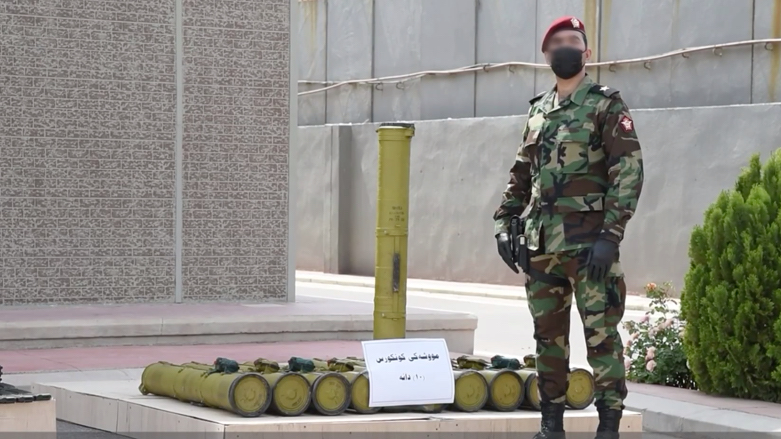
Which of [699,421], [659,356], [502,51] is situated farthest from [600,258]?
[502,51]

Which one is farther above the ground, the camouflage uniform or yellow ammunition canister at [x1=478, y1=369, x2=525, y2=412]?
the camouflage uniform

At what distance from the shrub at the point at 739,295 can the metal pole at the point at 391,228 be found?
2537 millimetres

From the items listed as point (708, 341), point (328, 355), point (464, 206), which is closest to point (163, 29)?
point (328, 355)

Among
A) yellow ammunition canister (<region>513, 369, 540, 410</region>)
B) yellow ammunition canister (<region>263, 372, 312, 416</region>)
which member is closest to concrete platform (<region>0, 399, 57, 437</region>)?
yellow ammunition canister (<region>263, 372, 312, 416</region>)

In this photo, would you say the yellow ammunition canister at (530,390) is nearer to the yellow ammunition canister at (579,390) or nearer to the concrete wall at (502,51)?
the yellow ammunition canister at (579,390)

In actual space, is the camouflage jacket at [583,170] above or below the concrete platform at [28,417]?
above

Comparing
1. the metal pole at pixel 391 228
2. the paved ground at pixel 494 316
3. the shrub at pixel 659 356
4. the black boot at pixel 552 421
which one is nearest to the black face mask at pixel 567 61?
the metal pole at pixel 391 228

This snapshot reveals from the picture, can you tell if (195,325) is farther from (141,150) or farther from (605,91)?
(605,91)

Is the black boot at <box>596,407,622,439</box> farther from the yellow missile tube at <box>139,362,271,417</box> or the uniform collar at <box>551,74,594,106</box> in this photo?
the yellow missile tube at <box>139,362,271,417</box>

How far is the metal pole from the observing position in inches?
300

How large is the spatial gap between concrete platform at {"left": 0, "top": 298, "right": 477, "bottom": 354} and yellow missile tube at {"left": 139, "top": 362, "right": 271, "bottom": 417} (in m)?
4.05

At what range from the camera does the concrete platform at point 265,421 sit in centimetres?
673

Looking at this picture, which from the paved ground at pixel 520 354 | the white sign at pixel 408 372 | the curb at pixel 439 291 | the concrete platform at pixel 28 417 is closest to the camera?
the concrete platform at pixel 28 417

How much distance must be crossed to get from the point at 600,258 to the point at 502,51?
18299 millimetres
